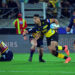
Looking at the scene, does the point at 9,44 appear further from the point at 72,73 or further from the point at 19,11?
the point at 72,73

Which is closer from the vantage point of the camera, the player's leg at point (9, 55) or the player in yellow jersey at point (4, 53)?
the player in yellow jersey at point (4, 53)

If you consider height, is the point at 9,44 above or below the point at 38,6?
below

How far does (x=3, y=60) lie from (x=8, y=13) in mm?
9405

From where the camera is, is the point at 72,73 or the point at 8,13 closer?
the point at 72,73

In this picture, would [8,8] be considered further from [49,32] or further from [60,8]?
[49,32]

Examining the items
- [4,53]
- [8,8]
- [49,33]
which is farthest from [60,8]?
[4,53]

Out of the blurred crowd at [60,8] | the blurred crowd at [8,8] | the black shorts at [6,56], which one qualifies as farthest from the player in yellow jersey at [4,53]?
the blurred crowd at [60,8]

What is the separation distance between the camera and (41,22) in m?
15.1

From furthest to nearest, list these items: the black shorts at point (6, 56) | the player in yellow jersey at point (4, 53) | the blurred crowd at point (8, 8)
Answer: the blurred crowd at point (8, 8), the black shorts at point (6, 56), the player in yellow jersey at point (4, 53)

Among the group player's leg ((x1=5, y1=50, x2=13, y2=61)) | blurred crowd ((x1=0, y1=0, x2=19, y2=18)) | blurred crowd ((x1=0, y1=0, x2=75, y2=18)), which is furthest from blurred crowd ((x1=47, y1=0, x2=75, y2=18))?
player's leg ((x1=5, y1=50, x2=13, y2=61))

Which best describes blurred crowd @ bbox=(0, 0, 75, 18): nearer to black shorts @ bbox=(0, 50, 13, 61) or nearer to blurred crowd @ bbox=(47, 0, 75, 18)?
blurred crowd @ bbox=(47, 0, 75, 18)

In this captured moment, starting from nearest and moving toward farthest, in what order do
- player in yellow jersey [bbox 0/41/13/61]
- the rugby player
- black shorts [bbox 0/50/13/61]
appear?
1. the rugby player
2. player in yellow jersey [bbox 0/41/13/61]
3. black shorts [bbox 0/50/13/61]

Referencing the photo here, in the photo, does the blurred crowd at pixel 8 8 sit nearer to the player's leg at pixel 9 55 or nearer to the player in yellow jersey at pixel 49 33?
the player's leg at pixel 9 55

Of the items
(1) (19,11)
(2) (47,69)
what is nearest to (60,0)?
(1) (19,11)
